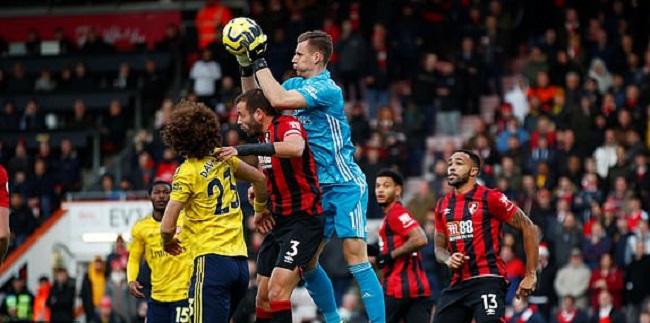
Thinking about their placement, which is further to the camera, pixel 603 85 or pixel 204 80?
pixel 204 80

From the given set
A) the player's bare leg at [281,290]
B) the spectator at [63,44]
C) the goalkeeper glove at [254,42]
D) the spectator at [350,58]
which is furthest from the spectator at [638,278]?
the spectator at [63,44]

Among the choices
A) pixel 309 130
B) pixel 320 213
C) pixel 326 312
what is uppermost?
pixel 309 130

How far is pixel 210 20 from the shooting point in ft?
96.1

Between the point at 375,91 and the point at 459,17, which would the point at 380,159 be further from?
the point at 459,17

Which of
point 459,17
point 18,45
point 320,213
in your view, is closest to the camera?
point 320,213

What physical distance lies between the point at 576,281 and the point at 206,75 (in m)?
10.1

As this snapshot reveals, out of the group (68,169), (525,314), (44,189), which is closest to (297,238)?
(525,314)

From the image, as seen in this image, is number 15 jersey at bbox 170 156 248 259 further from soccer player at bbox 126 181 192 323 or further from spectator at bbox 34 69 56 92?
spectator at bbox 34 69 56 92

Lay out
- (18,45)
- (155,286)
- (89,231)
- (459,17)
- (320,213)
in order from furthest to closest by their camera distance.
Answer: (18,45) → (459,17) → (89,231) → (155,286) → (320,213)

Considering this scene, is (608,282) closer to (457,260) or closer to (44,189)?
(457,260)

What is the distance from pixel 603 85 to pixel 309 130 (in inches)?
→ 573

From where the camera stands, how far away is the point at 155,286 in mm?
13414

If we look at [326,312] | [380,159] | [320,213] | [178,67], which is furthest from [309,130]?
[178,67]

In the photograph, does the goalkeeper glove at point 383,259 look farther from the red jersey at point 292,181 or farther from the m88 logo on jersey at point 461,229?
the red jersey at point 292,181
